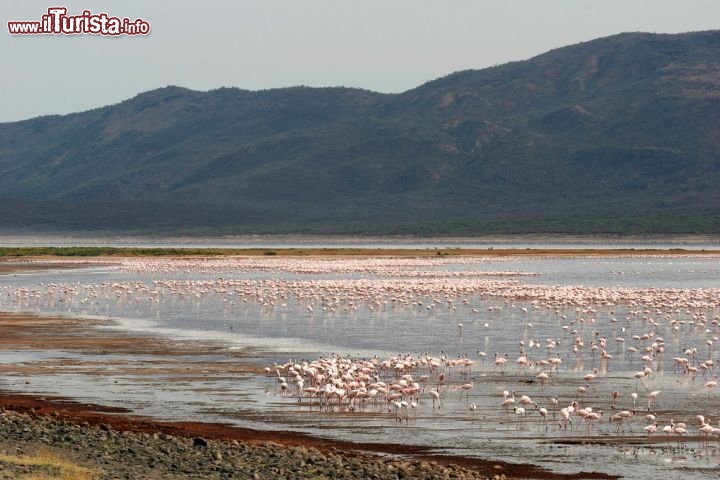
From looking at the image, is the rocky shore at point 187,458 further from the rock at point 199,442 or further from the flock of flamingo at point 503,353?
the flock of flamingo at point 503,353

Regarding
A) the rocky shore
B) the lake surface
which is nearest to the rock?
the rocky shore

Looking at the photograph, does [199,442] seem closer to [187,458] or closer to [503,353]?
[187,458]

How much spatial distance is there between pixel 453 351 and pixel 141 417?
943cm

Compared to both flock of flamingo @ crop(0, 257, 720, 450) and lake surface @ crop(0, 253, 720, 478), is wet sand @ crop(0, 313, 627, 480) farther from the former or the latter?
flock of flamingo @ crop(0, 257, 720, 450)

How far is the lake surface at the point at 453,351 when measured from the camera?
16.1 metres

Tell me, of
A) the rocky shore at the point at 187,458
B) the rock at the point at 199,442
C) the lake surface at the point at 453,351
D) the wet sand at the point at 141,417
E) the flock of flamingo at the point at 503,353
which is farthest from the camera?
the flock of flamingo at the point at 503,353

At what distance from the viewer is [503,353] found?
82.3 ft

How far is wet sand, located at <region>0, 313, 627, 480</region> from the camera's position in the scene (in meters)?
14.6

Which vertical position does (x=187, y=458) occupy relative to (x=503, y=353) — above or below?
below

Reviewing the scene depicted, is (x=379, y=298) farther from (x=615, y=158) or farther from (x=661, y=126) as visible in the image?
(x=661, y=126)

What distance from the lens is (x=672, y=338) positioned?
91.4 ft

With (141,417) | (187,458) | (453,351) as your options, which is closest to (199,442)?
(187,458)

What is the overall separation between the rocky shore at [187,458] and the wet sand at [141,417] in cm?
45

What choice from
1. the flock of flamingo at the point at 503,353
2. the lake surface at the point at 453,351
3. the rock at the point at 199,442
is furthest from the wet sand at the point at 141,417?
the flock of flamingo at the point at 503,353
